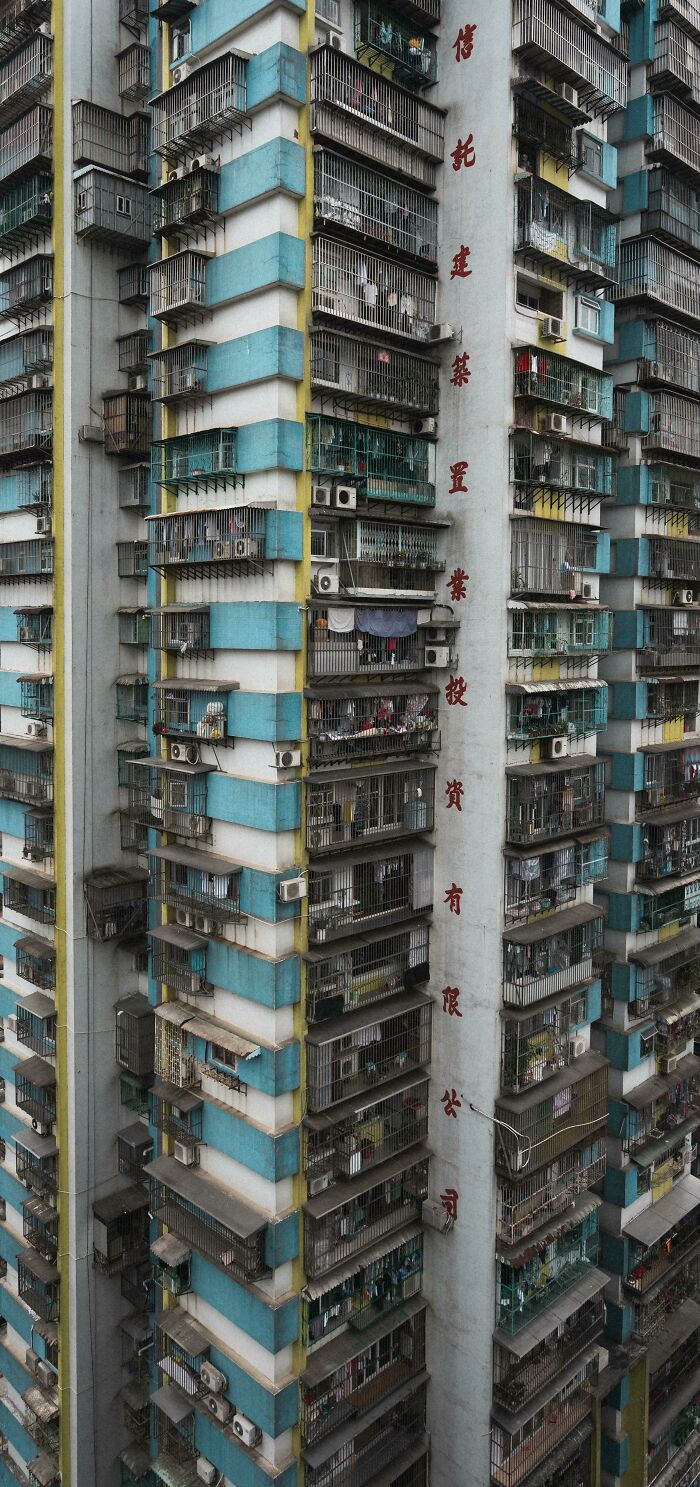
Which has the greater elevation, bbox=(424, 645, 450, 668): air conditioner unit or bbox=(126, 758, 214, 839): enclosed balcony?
bbox=(424, 645, 450, 668): air conditioner unit

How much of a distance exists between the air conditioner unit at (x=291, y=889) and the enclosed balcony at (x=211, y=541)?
210 inches

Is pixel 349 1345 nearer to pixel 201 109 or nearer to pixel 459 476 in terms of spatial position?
pixel 459 476

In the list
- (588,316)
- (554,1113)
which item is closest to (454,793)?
(554,1113)

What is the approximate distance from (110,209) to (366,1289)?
73.4 ft

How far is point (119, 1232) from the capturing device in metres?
21.5

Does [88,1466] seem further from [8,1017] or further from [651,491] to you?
[651,491]

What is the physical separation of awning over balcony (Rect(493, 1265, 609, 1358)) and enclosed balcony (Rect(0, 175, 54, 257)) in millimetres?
24823

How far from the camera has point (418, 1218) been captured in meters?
19.5

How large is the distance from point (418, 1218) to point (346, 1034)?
519 centimetres

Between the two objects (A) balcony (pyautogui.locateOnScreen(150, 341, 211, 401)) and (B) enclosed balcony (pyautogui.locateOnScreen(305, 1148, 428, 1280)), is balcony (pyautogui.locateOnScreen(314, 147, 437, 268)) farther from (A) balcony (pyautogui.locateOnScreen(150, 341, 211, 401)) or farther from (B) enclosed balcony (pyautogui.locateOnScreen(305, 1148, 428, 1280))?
(B) enclosed balcony (pyautogui.locateOnScreen(305, 1148, 428, 1280))

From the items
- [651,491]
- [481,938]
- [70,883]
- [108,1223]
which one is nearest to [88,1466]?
[108,1223]

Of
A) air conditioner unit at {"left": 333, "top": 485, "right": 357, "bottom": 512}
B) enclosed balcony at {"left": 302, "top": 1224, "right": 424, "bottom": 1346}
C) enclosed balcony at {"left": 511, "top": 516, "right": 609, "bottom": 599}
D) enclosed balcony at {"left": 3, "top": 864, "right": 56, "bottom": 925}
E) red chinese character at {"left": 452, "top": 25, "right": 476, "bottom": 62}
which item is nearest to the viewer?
air conditioner unit at {"left": 333, "top": 485, "right": 357, "bottom": 512}

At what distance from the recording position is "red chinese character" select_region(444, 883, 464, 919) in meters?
18.8

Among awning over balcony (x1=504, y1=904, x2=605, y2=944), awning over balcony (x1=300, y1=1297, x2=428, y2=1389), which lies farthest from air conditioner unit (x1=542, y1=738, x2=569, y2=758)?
awning over balcony (x1=300, y1=1297, x2=428, y2=1389)
